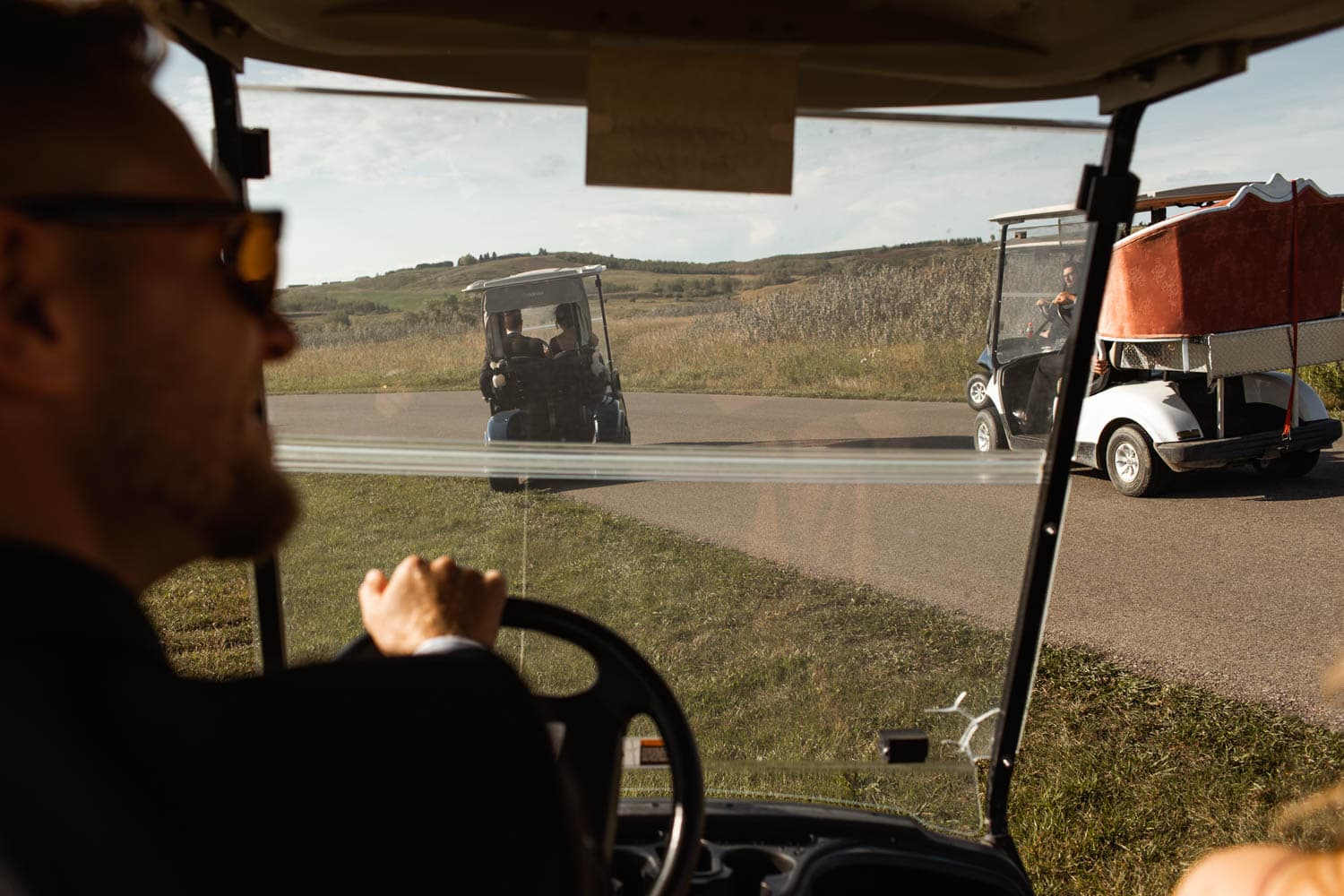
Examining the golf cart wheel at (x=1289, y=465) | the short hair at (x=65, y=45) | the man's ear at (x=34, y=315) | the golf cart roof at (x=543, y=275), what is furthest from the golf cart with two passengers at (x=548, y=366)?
the golf cart wheel at (x=1289, y=465)

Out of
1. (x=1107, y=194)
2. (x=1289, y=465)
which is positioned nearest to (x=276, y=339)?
(x=1107, y=194)

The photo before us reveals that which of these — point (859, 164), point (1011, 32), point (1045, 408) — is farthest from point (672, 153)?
point (1045, 408)

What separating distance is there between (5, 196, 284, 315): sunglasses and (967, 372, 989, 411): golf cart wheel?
1.24 m

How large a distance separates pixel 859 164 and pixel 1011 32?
11.9 inches

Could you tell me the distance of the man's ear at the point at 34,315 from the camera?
0.72 m

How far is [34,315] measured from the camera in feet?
2.39

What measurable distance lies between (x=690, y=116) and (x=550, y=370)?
517mm

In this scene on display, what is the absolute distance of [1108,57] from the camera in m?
1.52

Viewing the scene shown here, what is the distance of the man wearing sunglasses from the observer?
615 millimetres

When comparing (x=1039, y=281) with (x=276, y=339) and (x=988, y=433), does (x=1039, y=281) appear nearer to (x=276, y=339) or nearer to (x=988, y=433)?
(x=988, y=433)

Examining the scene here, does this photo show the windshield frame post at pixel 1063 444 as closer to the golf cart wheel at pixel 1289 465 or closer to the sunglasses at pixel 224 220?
the sunglasses at pixel 224 220

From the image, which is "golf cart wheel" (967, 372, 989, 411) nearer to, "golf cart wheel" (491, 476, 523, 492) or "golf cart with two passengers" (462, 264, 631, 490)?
"golf cart with two passengers" (462, 264, 631, 490)

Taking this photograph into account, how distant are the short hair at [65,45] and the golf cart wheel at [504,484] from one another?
987mm

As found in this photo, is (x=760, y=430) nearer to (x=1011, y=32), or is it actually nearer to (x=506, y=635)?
(x=506, y=635)
